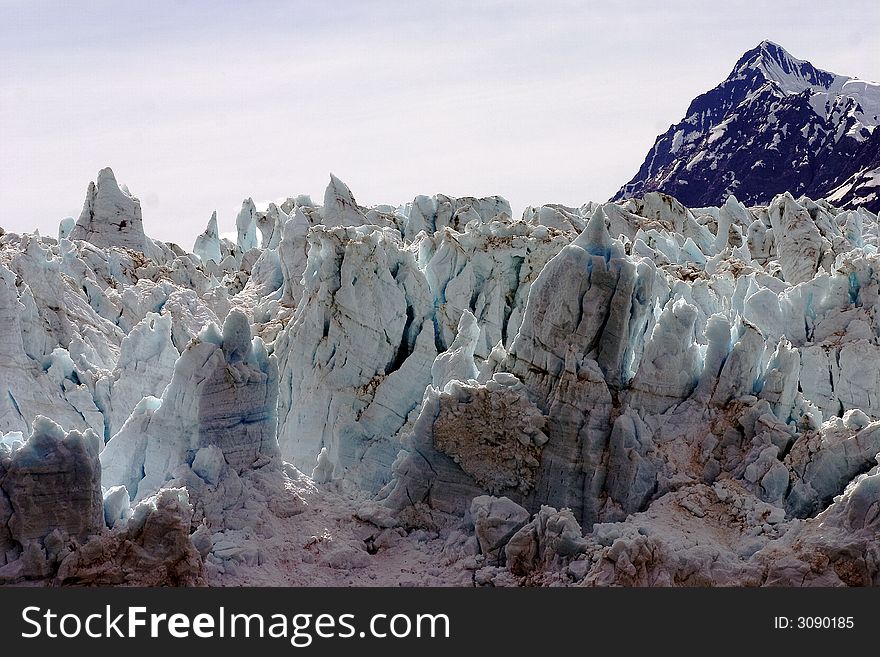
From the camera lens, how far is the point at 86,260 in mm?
39938

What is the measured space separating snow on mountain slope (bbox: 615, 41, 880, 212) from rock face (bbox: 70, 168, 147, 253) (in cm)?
7467

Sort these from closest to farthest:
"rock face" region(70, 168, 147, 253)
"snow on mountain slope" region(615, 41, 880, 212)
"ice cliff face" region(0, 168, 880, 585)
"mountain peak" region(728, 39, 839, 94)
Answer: "ice cliff face" region(0, 168, 880, 585) → "rock face" region(70, 168, 147, 253) → "snow on mountain slope" region(615, 41, 880, 212) → "mountain peak" region(728, 39, 839, 94)

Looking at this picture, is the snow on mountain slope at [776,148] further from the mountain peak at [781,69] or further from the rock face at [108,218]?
the rock face at [108,218]

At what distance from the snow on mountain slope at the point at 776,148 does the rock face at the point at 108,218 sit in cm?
7467

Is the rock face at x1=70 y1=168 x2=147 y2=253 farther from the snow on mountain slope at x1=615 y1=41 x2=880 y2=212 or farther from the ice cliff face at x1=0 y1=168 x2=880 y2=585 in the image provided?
the snow on mountain slope at x1=615 y1=41 x2=880 y2=212

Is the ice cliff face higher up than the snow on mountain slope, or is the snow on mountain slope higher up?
the snow on mountain slope

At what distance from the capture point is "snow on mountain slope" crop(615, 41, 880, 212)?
113775 millimetres

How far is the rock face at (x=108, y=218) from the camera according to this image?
4722 cm

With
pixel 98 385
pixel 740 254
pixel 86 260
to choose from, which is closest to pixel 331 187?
pixel 86 260

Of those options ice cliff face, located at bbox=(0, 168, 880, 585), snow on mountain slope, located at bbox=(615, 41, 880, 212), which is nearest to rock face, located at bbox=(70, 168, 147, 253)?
ice cliff face, located at bbox=(0, 168, 880, 585)

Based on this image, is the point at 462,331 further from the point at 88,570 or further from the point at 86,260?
the point at 86,260

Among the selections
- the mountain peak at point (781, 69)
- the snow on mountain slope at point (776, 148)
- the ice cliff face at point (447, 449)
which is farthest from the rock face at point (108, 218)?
the mountain peak at point (781, 69)

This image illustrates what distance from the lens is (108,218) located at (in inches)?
1884

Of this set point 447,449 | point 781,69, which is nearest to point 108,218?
point 447,449
